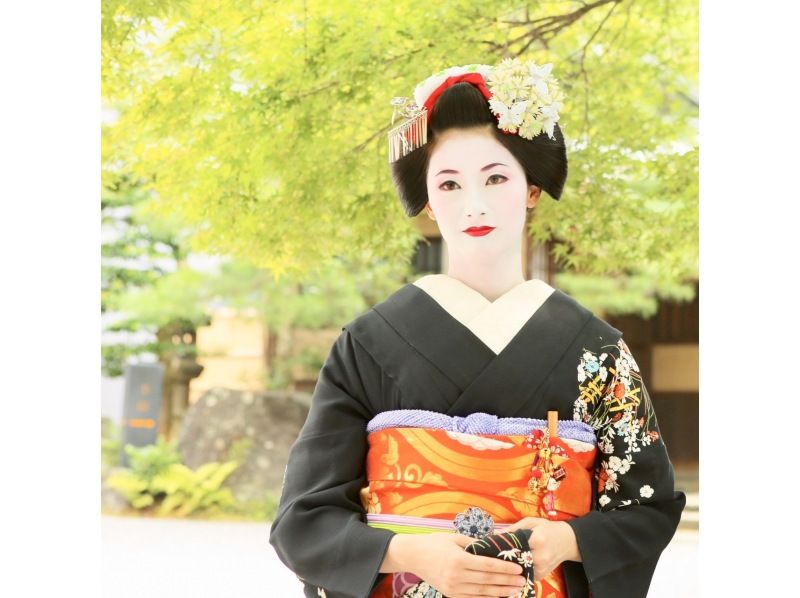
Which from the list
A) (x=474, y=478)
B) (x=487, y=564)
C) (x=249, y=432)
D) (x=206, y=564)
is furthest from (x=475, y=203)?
(x=249, y=432)

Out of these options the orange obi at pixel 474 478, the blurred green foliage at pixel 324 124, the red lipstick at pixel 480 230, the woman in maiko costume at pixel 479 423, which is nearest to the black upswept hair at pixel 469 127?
the woman in maiko costume at pixel 479 423

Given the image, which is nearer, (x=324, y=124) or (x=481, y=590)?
(x=481, y=590)

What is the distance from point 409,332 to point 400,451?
0.58 feet

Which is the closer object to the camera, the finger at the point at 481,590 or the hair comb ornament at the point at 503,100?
the finger at the point at 481,590

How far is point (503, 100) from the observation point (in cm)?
136

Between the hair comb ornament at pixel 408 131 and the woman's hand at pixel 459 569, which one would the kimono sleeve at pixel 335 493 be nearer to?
the woman's hand at pixel 459 569

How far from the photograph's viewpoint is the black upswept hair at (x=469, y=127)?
1379 mm

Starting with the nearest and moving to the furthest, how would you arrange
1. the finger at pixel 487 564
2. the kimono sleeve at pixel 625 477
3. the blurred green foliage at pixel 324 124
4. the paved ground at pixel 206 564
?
the finger at pixel 487 564
the kimono sleeve at pixel 625 477
the blurred green foliage at pixel 324 124
the paved ground at pixel 206 564

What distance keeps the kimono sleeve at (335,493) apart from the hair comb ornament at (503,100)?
334 mm

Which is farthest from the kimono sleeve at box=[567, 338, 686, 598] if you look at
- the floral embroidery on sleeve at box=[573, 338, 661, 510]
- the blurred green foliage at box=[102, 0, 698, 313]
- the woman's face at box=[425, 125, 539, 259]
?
the blurred green foliage at box=[102, 0, 698, 313]

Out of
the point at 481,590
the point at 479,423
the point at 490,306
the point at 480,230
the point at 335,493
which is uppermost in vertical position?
the point at 480,230

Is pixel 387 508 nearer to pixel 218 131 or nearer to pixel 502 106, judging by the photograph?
pixel 502 106

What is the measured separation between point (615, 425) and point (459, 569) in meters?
0.33

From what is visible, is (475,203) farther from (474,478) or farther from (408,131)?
(474,478)
